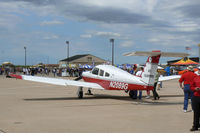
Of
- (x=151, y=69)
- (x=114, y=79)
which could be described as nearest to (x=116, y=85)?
(x=114, y=79)

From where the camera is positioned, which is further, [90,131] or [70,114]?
[70,114]

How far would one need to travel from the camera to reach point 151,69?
1225cm

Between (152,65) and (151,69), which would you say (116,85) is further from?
(152,65)

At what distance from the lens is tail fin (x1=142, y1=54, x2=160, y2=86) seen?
12.2 meters

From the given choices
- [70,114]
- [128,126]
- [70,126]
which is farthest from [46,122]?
[128,126]

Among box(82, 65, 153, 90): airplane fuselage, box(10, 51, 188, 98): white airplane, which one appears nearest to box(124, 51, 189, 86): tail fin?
box(10, 51, 188, 98): white airplane

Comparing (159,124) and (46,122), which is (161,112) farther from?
(46,122)

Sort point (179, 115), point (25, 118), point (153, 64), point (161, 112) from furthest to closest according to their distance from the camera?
point (153, 64) → point (161, 112) → point (179, 115) → point (25, 118)

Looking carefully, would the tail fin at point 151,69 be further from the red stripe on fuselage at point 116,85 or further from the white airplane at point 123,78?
the red stripe on fuselage at point 116,85

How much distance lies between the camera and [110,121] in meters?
8.31

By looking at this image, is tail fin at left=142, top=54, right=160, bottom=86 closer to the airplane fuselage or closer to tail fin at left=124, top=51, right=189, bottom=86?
tail fin at left=124, top=51, right=189, bottom=86

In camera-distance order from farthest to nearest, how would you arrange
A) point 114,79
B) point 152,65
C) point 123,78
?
point 114,79
point 123,78
point 152,65

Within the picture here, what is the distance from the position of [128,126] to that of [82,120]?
1.71 meters

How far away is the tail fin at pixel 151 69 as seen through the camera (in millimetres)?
12195
